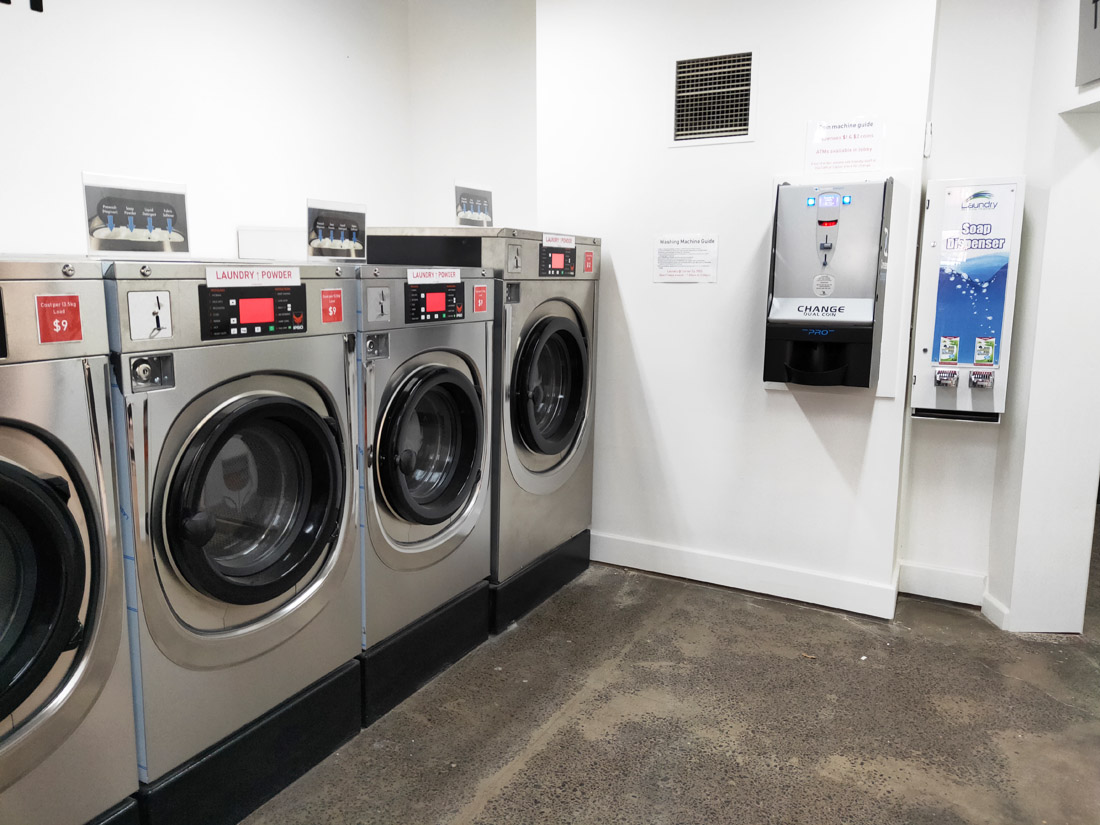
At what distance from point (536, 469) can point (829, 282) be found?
51.0 inches

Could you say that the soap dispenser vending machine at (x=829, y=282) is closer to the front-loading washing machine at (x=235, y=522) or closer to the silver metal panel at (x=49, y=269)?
the front-loading washing machine at (x=235, y=522)

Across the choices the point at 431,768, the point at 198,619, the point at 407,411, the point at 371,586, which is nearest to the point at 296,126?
the point at 407,411

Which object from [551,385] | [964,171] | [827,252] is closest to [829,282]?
[827,252]

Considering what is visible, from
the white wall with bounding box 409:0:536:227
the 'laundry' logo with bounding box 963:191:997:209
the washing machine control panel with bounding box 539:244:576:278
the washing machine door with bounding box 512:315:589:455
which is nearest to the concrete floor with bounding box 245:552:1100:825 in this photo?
the washing machine door with bounding box 512:315:589:455

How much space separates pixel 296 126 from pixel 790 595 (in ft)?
10.2

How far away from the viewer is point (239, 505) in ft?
6.10

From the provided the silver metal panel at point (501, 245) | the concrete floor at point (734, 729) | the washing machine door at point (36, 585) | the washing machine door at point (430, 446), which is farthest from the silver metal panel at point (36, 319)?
the silver metal panel at point (501, 245)

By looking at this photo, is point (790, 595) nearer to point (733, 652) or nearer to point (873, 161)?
point (733, 652)

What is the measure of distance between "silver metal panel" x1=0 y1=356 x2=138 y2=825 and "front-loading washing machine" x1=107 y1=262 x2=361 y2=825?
1.5 inches

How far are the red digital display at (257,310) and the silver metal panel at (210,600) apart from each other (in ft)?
0.17

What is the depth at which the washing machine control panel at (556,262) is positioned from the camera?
2.85 m

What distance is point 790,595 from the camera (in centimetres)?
318

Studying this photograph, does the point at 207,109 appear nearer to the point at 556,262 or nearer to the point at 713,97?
the point at 556,262

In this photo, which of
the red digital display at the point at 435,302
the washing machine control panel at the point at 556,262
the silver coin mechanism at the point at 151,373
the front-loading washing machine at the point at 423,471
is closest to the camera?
the silver coin mechanism at the point at 151,373
